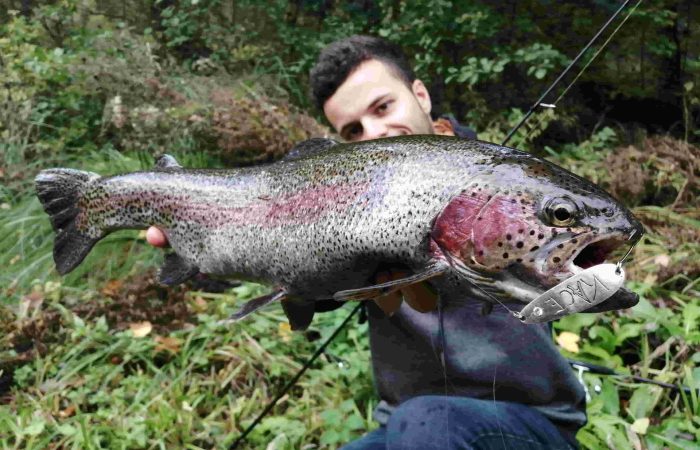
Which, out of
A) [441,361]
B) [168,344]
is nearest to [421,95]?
[441,361]

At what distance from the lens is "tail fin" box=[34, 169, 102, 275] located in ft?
6.54

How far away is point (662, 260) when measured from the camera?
129 inches

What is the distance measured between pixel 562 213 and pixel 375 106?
1.35 metres

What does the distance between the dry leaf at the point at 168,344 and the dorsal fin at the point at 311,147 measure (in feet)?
6.28

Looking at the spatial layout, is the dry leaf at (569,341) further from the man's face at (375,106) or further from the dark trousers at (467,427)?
the man's face at (375,106)

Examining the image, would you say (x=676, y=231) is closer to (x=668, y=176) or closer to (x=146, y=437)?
(x=668, y=176)

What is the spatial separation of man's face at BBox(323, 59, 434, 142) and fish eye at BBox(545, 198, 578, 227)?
1.23 m

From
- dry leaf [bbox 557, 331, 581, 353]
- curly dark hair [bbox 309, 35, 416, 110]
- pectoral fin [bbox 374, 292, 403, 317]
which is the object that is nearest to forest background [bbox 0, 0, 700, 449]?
dry leaf [bbox 557, 331, 581, 353]

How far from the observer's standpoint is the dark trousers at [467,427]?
1876 millimetres

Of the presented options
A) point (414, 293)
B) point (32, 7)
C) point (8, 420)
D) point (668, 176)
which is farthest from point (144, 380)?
point (32, 7)

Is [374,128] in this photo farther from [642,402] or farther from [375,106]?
[642,402]

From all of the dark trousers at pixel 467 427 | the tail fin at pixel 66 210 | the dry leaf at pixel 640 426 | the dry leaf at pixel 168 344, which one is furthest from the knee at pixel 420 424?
the dry leaf at pixel 168 344

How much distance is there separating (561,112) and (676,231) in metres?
1.96

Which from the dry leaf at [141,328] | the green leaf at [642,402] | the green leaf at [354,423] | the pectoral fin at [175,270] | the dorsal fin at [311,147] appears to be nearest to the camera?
the dorsal fin at [311,147]
